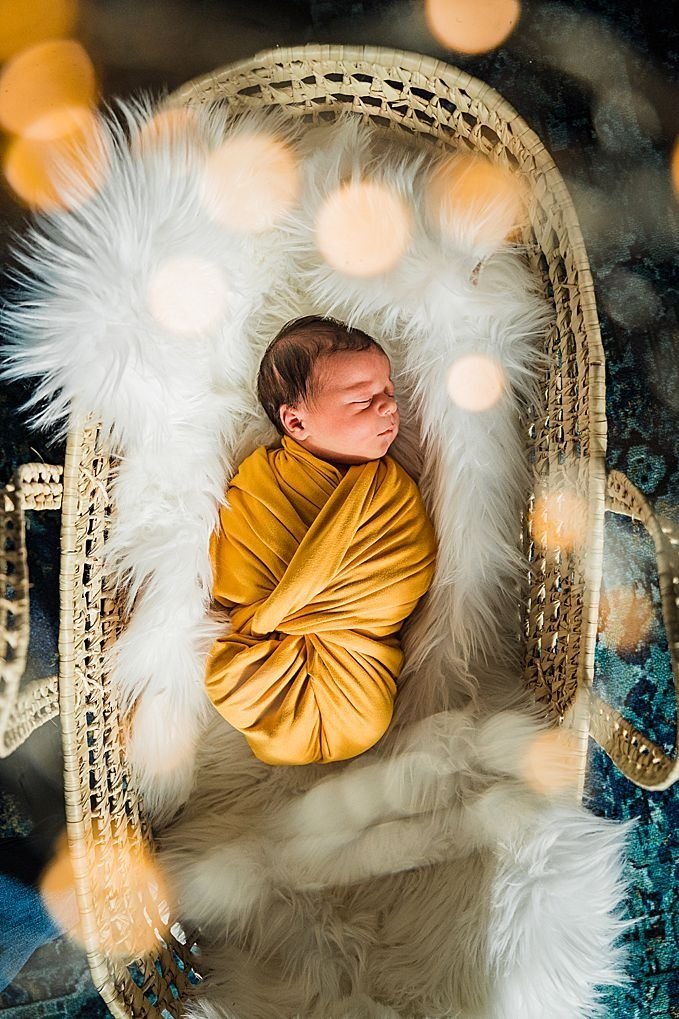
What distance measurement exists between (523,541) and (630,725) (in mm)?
288

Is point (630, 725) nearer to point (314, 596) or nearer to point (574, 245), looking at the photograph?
point (314, 596)

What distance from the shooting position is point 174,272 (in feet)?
3.37

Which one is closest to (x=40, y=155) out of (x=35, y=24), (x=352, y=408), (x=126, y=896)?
(x=35, y=24)

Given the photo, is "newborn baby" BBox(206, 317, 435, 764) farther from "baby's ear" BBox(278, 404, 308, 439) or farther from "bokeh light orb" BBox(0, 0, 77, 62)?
"bokeh light orb" BBox(0, 0, 77, 62)

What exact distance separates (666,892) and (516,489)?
2.40 feet

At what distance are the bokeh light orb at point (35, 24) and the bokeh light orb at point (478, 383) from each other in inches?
36.6

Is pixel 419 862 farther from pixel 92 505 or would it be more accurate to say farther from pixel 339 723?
pixel 92 505

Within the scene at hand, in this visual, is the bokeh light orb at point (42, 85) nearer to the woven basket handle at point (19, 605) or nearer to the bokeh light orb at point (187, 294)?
the bokeh light orb at point (187, 294)

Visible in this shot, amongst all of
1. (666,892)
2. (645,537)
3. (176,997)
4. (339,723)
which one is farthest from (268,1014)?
(645,537)

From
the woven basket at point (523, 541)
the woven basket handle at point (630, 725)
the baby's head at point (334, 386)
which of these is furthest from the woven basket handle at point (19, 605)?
the woven basket handle at point (630, 725)

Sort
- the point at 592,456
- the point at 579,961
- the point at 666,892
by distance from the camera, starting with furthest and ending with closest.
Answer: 1. the point at 666,892
2. the point at 592,456
3. the point at 579,961

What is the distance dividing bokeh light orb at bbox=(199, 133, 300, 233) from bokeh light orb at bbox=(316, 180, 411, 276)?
6 cm

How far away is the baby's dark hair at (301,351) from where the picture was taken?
1050 mm

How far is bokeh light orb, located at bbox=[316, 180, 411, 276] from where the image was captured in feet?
3.46
